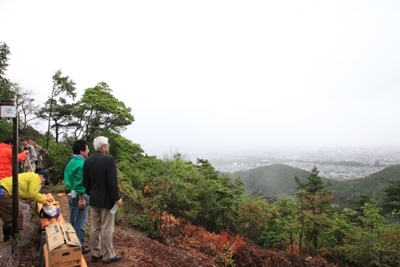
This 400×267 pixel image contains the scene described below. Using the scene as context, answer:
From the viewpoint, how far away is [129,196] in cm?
847

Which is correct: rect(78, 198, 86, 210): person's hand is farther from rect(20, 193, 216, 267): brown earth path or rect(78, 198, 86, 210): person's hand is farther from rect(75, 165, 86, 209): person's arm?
rect(20, 193, 216, 267): brown earth path

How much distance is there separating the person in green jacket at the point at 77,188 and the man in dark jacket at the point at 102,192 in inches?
8.7

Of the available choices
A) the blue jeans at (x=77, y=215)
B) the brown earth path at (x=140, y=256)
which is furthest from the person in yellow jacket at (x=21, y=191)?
the brown earth path at (x=140, y=256)

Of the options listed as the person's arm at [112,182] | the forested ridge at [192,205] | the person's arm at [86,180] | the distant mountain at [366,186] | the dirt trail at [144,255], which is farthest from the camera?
the distant mountain at [366,186]

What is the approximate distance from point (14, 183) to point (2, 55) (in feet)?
43.8

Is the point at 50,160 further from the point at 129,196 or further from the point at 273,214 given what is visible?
the point at 273,214

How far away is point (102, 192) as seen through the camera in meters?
3.44

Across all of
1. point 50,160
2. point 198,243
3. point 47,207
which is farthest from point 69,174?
point 50,160

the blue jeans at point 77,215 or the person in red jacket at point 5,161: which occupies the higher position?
the person in red jacket at point 5,161

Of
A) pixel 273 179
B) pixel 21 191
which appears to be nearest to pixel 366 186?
pixel 273 179

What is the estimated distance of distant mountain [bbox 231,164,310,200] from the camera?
73625 mm

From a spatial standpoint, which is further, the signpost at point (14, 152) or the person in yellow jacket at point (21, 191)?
the person in yellow jacket at point (21, 191)

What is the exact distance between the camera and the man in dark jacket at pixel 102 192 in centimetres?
344

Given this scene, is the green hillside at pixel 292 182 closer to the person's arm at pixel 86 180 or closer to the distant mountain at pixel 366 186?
the distant mountain at pixel 366 186
